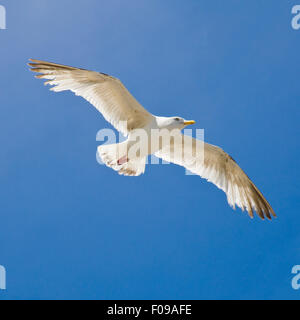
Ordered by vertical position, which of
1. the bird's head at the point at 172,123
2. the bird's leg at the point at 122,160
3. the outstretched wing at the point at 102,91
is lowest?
the bird's leg at the point at 122,160

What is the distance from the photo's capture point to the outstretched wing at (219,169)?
844cm

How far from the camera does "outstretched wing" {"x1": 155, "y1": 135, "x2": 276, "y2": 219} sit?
8.44 metres

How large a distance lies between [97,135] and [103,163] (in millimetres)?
522

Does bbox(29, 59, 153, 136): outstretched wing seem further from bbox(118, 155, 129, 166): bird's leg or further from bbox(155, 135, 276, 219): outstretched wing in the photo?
bbox(155, 135, 276, 219): outstretched wing

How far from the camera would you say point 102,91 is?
7664mm

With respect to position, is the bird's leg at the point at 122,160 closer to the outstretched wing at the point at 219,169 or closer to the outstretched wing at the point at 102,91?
the outstretched wing at the point at 102,91

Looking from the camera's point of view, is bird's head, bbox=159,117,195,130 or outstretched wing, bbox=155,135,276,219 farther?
outstretched wing, bbox=155,135,276,219

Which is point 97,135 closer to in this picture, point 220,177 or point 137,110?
point 137,110

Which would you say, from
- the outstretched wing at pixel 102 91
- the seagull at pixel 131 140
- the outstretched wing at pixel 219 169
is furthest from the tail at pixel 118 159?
the outstretched wing at pixel 219 169

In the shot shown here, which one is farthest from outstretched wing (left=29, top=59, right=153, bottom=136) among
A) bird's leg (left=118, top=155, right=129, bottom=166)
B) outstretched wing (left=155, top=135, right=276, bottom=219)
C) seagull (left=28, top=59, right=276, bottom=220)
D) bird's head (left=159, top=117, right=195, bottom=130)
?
outstretched wing (left=155, top=135, right=276, bottom=219)

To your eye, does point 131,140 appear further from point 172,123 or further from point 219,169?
point 219,169

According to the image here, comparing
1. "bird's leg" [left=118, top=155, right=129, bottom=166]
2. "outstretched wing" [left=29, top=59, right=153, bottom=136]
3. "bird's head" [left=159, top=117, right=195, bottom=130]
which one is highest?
"outstretched wing" [left=29, top=59, right=153, bottom=136]

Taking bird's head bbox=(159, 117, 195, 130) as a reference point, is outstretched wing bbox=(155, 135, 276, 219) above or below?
below

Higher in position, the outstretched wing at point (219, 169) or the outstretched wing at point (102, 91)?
the outstretched wing at point (102, 91)
